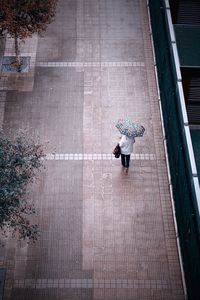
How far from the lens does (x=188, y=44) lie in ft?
54.2

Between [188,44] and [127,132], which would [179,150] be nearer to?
[127,132]

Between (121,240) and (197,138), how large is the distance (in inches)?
224

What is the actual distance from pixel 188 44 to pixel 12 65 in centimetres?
639

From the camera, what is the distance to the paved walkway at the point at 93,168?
11.4 metres

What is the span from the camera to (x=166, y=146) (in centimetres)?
1402

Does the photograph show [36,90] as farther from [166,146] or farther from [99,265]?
[99,265]

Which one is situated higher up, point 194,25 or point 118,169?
point 194,25

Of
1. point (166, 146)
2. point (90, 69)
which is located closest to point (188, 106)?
point (166, 146)

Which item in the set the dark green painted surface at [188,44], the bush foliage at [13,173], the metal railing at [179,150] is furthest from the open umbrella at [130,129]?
the dark green painted surface at [188,44]

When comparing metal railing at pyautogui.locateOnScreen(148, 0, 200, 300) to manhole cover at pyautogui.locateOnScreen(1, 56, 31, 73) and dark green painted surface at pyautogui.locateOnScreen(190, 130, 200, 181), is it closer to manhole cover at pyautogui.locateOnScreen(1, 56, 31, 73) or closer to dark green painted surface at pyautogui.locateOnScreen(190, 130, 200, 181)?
dark green painted surface at pyautogui.locateOnScreen(190, 130, 200, 181)

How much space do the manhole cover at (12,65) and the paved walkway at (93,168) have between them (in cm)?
32

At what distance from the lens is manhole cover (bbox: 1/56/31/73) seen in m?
16.3

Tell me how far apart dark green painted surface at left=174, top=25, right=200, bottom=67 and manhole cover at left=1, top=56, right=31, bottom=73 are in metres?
5.47

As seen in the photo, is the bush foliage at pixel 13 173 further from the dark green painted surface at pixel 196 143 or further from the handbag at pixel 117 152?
the dark green painted surface at pixel 196 143
